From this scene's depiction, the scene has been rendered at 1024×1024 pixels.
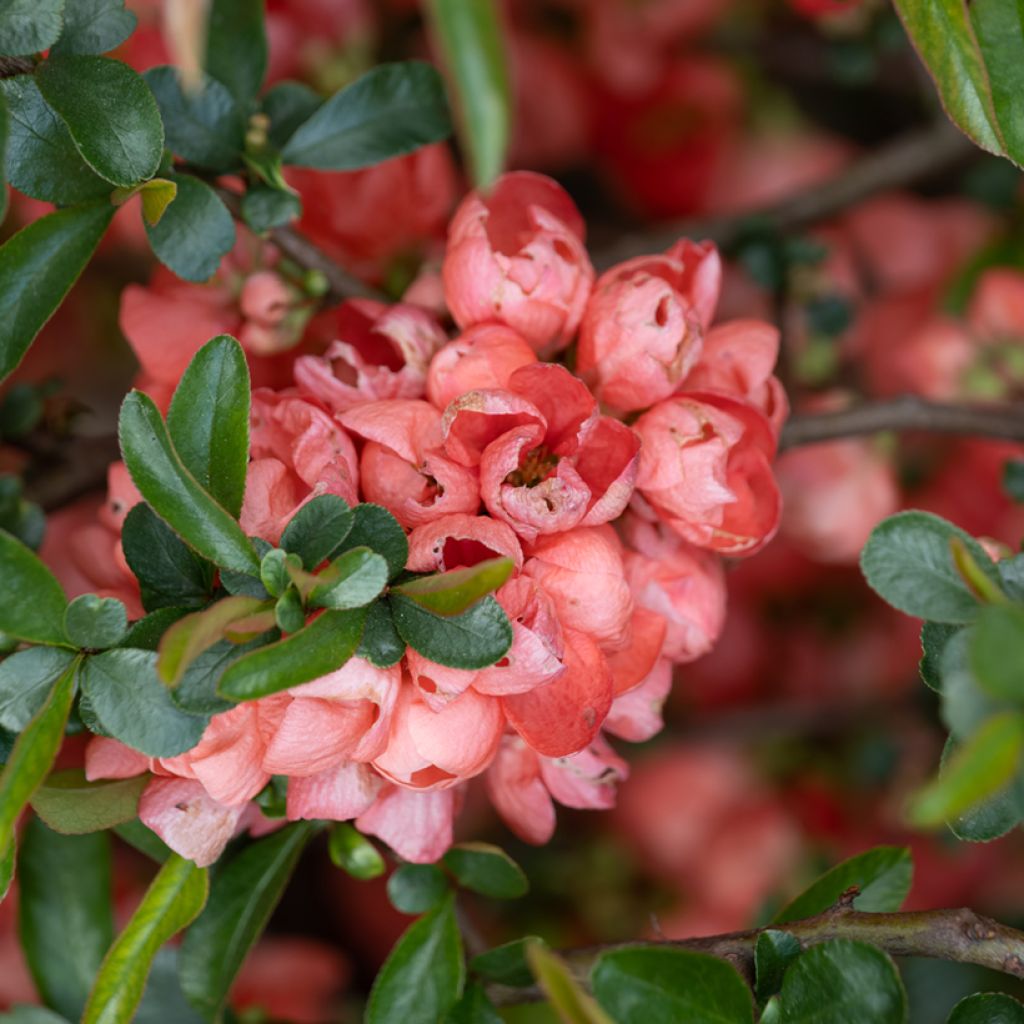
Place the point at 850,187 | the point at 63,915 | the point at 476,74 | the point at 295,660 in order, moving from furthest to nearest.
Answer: the point at 850,187
the point at 63,915
the point at 295,660
the point at 476,74

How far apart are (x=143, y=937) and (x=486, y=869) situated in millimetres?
162

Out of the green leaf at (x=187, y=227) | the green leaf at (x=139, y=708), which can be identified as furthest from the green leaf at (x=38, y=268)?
the green leaf at (x=139, y=708)

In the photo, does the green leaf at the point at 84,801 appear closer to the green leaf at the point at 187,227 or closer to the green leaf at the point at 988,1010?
the green leaf at the point at 187,227

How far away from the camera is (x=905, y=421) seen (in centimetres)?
73

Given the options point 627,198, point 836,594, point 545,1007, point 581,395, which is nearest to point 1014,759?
point 581,395

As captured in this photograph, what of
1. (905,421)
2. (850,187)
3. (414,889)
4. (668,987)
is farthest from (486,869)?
(850,187)

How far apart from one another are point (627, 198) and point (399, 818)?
2.57 ft

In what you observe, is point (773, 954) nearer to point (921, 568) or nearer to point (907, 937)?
point (907, 937)

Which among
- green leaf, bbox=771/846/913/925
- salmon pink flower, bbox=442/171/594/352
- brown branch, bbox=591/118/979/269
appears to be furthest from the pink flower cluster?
brown branch, bbox=591/118/979/269

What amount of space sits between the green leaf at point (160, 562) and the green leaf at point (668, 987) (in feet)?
0.71

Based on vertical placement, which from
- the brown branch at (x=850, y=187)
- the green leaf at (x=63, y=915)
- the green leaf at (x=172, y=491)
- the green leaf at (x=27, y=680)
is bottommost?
the green leaf at (x=63, y=915)

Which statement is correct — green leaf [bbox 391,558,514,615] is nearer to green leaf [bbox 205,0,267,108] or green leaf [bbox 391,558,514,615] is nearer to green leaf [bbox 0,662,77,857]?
green leaf [bbox 0,662,77,857]

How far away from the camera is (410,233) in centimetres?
72

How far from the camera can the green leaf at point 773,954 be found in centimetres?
50
